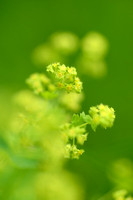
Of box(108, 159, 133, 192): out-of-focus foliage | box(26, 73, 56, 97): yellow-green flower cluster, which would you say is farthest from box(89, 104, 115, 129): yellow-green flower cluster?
box(108, 159, 133, 192): out-of-focus foliage

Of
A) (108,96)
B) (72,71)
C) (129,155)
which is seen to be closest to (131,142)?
(129,155)

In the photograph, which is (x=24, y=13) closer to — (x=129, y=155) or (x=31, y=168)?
(x=129, y=155)

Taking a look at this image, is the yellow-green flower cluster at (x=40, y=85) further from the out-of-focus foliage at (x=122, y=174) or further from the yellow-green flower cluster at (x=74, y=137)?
the out-of-focus foliage at (x=122, y=174)

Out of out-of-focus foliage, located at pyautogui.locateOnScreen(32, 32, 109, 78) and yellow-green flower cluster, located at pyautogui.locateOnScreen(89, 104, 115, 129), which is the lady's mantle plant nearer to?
yellow-green flower cluster, located at pyautogui.locateOnScreen(89, 104, 115, 129)

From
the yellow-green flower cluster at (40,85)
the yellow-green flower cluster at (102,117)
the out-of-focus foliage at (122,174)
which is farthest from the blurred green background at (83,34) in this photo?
the yellow-green flower cluster at (102,117)

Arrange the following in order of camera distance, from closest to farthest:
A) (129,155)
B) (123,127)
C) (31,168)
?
(31,168) → (129,155) → (123,127)
